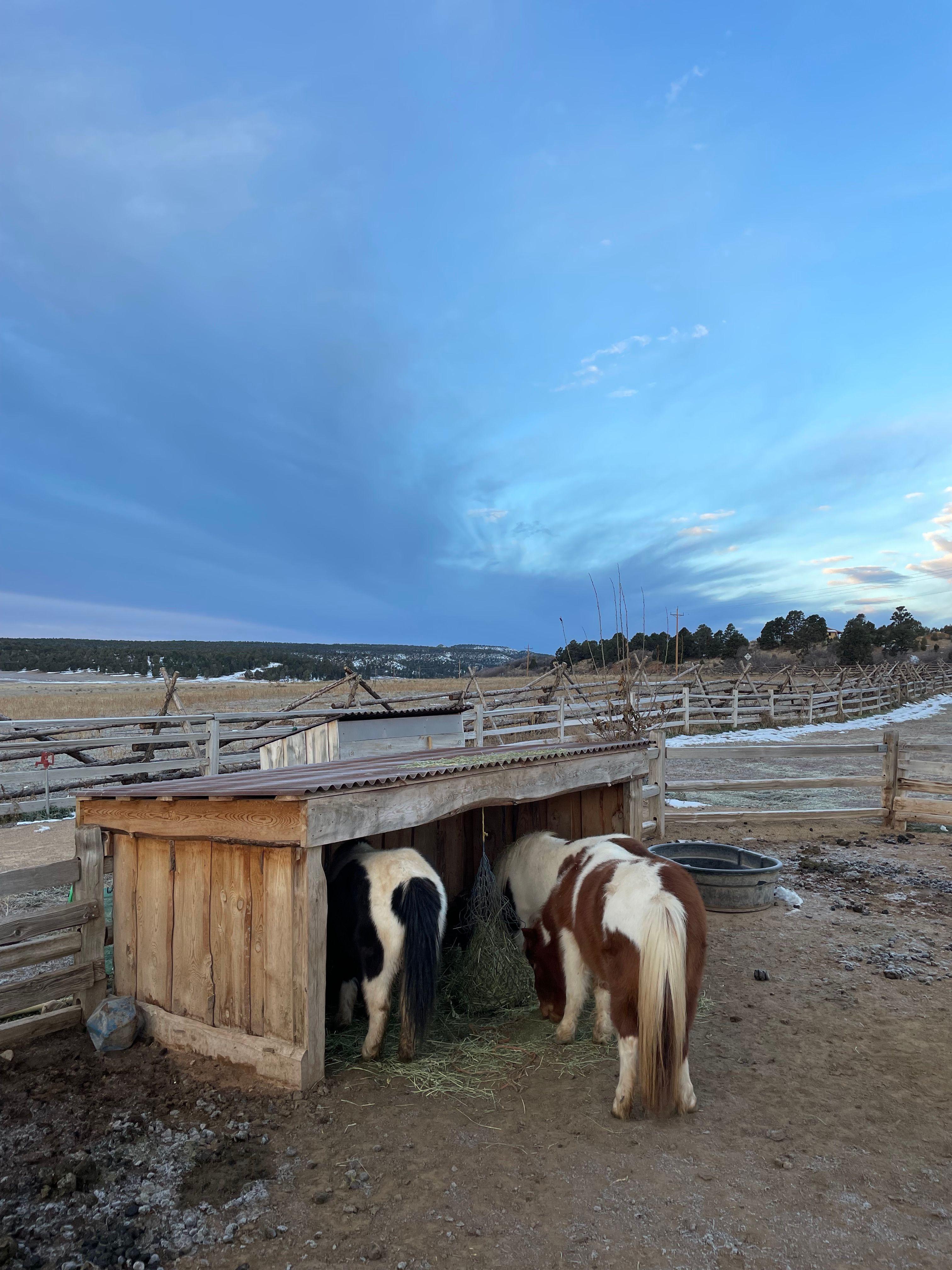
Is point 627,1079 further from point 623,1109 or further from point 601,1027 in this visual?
point 601,1027

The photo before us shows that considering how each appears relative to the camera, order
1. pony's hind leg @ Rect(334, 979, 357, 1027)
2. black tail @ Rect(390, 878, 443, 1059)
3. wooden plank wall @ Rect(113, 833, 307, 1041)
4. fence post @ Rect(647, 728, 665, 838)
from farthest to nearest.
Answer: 1. fence post @ Rect(647, 728, 665, 838)
2. pony's hind leg @ Rect(334, 979, 357, 1027)
3. black tail @ Rect(390, 878, 443, 1059)
4. wooden plank wall @ Rect(113, 833, 307, 1041)

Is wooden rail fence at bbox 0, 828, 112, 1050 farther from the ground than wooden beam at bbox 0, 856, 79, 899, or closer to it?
closer to it

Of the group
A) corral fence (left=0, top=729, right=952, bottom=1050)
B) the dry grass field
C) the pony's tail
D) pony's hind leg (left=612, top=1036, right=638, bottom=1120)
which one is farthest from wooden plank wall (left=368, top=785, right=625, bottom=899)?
the dry grass field

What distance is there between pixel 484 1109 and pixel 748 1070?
150 centimetres

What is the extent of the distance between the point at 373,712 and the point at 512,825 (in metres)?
2.20

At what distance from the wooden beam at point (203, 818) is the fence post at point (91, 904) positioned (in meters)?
0.11

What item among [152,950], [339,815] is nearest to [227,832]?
[339,815]

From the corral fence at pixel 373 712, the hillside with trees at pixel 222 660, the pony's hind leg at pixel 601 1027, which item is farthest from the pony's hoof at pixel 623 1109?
the hillside with trees at pixel 222 660

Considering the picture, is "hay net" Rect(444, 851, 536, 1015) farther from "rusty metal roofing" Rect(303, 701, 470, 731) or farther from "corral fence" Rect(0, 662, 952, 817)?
"corral fence" Rect(0, 662, 952, 817)

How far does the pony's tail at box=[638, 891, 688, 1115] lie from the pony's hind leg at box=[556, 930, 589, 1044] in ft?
3.00

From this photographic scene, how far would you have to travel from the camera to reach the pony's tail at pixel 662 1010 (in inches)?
128

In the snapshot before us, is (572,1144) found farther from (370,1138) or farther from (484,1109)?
(370,1138)

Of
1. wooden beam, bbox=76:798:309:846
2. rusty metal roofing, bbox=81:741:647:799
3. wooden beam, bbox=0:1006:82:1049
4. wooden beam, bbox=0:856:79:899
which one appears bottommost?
wooden beam, bbox=0:1006:82:1049

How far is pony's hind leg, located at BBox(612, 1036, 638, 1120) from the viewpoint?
337 centimetres
